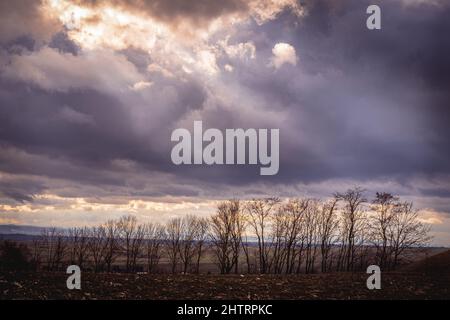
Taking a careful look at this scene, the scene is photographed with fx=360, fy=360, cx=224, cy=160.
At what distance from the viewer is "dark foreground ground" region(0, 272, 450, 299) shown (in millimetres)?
18344

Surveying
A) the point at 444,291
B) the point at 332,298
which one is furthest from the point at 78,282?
the point at 444,291

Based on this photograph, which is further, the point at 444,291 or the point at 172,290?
the point at 444,291

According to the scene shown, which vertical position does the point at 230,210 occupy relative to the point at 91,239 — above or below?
above

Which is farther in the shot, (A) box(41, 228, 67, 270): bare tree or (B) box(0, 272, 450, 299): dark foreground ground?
(A) box(41, 228, 67, 270): bare tree

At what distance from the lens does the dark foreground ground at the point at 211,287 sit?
1834 cm

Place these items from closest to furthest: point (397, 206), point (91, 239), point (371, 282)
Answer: point (371, 282) → point (397, 206) → point (91, 239)

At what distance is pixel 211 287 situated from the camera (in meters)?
21.5

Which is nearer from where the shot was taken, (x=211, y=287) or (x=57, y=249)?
(x=211, y=287)

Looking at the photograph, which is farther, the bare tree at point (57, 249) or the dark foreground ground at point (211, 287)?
the bare tree at point (57, 249)

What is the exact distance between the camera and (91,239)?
367 ft
